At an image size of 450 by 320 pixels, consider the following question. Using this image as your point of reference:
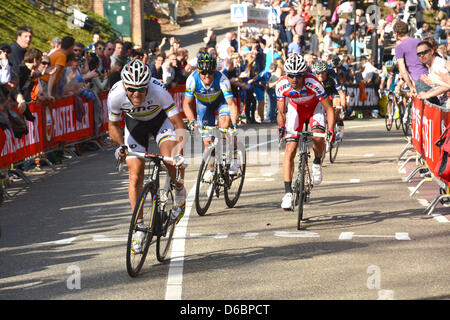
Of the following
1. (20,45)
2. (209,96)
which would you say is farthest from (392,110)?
(209,96)

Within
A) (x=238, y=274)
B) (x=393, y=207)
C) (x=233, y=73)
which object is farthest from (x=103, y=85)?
(x=238, y=274)

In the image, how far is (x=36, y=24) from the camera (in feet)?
121

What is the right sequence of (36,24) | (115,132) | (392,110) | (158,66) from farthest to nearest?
(36,24), (392,110), (158,66), (115,132)

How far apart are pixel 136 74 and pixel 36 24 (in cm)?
3010

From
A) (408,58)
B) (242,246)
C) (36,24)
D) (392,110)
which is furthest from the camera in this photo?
(36,24)

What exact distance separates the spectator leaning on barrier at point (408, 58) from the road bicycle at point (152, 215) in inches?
295

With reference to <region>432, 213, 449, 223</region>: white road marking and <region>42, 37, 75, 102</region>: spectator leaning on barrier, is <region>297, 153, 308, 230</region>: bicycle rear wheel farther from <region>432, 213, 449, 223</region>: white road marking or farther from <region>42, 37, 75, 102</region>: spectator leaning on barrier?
<region>42, 37, 75, 102</region>: spectator leaning on barrier

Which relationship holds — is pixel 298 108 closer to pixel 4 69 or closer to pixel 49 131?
pixel 4 69

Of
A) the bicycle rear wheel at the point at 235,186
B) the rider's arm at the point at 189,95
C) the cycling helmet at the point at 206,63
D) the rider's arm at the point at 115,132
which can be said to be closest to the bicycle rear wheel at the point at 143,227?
the rider's arm at the point at 115,132

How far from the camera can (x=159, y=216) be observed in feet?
26.7

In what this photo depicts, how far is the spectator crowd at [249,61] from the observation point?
1395 centimetres

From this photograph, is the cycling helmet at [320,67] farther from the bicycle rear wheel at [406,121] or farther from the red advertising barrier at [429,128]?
the bicycle rear wheel at [406,121]

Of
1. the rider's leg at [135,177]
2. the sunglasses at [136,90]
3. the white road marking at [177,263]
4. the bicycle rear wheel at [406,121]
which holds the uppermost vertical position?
the sunglasses at [136,90]
